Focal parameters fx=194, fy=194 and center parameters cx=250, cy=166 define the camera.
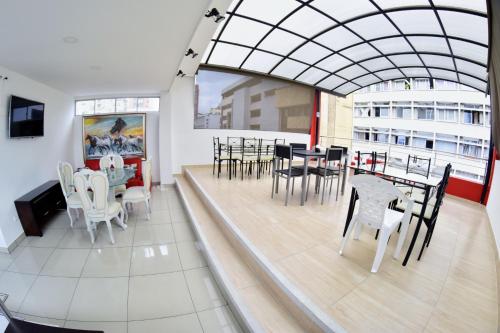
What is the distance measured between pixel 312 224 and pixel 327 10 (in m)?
3.93

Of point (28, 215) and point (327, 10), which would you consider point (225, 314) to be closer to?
point (28, 215)

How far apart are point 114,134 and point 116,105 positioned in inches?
34.3

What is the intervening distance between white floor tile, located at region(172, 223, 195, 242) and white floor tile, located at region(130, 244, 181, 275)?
0.23 m

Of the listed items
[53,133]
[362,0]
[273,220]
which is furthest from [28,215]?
[362,0]

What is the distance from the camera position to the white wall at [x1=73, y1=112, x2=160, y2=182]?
17.5 feet

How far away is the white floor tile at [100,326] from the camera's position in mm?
1610

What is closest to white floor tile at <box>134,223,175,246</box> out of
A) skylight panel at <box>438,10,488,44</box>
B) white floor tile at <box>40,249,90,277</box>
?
white floor tile at <box>40,249,90,277</box>

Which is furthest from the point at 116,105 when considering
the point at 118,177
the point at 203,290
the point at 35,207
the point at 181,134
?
the point at 203,290

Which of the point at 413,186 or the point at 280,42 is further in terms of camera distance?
the point at 280,42

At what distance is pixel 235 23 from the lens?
3984mm

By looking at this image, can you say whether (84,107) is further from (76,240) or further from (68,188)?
(76,240)

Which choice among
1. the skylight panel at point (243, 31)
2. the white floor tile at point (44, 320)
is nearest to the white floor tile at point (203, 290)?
the white floor tile at point (44, 320)

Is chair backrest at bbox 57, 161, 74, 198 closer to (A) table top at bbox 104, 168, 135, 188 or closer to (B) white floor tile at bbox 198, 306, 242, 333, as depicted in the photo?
(A) table top at bbox 104, 168, 135, 188

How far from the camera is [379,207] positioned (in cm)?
188
